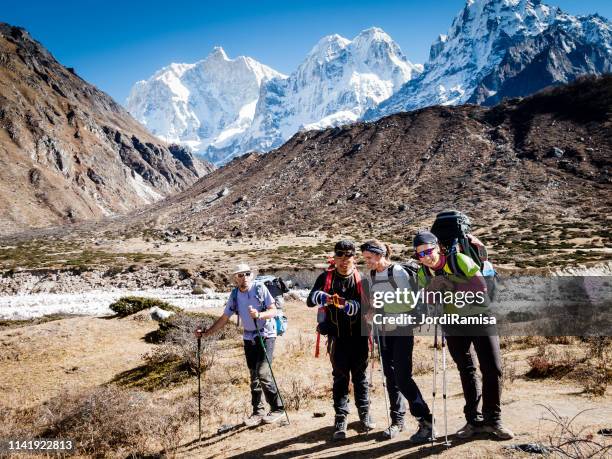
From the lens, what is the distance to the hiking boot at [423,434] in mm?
5332

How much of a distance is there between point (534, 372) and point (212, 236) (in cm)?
5853

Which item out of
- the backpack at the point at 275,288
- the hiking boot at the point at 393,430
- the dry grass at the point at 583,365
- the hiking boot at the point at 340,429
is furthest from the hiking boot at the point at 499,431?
the backpack at the point at 275,288

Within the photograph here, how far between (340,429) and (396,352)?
4.11 feet

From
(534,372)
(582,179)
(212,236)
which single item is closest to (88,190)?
(212,236)

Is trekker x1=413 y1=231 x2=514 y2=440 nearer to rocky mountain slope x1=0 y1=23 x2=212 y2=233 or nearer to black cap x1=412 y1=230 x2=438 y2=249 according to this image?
black cap x1=412 y1=230 x2=438 y2=249

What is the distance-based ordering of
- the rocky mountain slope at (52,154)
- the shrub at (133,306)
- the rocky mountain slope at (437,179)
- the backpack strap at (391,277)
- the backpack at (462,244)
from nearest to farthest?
1. the backpack at (462,244)
2. the backpack strap at (391,277)
3. the shrub at (133,306)
4. the rocky mountain slope at (437,179)
5. the rocky mountain slope at (52,154)

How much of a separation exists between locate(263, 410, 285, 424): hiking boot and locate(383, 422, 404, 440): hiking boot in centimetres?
185

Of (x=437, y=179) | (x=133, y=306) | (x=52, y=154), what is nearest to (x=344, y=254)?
(x=133, y=306)

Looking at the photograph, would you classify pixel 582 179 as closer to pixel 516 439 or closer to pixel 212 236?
pixel 212 236

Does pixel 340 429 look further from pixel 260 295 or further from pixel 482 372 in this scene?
pixel 260 295

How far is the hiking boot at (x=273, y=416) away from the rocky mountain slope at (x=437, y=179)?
38.7 meters

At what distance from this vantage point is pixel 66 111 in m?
132

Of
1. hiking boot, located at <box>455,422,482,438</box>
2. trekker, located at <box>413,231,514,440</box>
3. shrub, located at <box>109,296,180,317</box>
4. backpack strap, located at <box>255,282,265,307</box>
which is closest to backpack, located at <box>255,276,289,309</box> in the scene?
backpack strap, located at <box>255,282,265,307</box>

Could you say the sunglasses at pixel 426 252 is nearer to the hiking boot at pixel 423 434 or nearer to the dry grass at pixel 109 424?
the hiking boot at pixel 423 434
